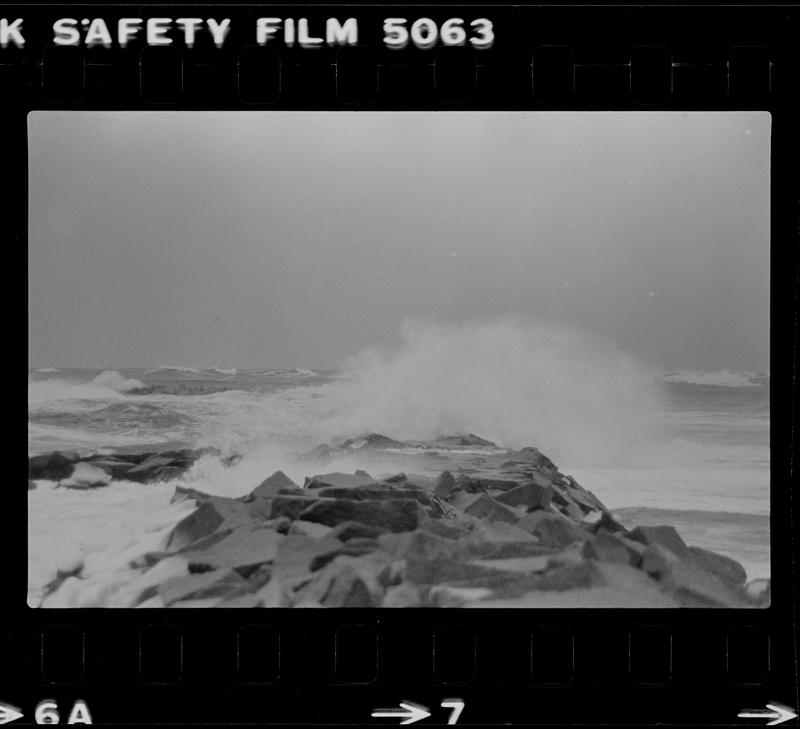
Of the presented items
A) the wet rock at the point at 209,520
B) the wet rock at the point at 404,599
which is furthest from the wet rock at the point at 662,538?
the wet rock at the point at 209,520

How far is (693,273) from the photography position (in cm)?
241

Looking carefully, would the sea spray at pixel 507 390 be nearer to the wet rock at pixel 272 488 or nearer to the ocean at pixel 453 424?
the ocean at pixel 453 424

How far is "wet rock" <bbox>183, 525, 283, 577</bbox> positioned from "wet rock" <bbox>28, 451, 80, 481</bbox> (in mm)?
429

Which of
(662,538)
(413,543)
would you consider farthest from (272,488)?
(662,538)

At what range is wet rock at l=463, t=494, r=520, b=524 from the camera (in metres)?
2.37

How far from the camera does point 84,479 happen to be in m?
2.38

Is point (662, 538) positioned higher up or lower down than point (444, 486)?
lower down

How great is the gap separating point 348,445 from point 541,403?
573 mm

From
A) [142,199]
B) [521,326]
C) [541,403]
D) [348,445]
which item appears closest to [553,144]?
[521,326]

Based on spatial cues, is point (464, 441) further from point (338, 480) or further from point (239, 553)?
point (239, 553)

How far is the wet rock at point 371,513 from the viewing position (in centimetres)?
236

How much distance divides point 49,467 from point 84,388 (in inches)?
9.6
